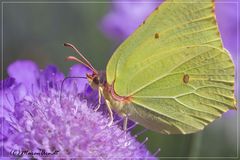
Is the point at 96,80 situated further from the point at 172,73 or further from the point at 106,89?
the point at 172,73

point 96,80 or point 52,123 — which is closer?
point 52,123

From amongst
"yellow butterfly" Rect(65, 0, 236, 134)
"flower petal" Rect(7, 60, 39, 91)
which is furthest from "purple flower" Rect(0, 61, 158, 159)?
"yellow butterfly" Rect(65, 0, 236, 134)

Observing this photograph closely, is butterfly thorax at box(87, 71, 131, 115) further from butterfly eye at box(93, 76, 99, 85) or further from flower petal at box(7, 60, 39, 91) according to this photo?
flower petal at box(7, 60, 39, 91)

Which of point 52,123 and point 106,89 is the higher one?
point 106,89

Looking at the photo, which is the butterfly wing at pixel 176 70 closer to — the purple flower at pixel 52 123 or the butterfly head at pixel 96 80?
the butterfly head at pixel 96 80


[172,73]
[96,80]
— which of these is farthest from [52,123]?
[172,73]

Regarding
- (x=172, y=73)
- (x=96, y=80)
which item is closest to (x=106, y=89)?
(x=96, y=80)
